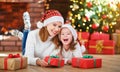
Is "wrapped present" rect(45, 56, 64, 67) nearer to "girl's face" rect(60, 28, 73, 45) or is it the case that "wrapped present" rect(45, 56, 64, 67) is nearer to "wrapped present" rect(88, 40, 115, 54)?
"girl's face" rect(60, 28, 73, 45)

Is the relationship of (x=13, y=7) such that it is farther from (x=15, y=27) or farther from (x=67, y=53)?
(x=67, y=53)

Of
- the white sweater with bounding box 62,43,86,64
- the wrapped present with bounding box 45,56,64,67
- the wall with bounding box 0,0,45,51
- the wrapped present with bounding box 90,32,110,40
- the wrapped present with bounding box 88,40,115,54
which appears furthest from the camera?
the wall with bounding box 0,0,45,51

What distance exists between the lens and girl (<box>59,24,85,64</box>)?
2953mm

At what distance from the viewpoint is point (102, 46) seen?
5020 millimetres

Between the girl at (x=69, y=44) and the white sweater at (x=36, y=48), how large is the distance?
0.09 meters

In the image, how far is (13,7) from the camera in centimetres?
564

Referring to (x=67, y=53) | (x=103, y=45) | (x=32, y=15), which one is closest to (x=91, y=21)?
(x=103, y=45)

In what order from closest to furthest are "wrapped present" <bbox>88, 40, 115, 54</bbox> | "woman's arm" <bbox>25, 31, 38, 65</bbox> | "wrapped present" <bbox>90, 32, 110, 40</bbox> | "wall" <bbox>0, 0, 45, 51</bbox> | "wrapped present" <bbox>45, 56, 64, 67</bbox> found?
"wrapped present" <bbox>45, 56, 64, 67</bbox>
"woman's arm" <bbox>25, 31, 38, 65</bbox>
"wrapped present" <bbox>88, 40, 115, 54</bbox>
"wrapped present" <bbox>90, 32, 110, 40</bbox>
"wall" <bbox>0, 0, 45, 51</bbox>

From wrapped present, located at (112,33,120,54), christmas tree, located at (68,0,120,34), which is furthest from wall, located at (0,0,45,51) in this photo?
wrapped present, located at (112,33,120,54)

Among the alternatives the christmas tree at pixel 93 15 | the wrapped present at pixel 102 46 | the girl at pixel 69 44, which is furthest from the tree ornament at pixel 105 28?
the girl at pixel 69 44

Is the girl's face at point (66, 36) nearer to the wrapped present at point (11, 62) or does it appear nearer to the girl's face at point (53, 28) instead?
the girl's face at point (53, 28)

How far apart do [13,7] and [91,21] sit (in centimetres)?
148

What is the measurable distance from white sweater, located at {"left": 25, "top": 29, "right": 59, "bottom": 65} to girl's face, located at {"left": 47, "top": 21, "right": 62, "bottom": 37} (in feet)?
0.23

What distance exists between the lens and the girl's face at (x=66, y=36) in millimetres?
2943
